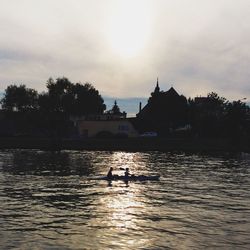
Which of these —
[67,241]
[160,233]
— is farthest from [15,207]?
[160,233]

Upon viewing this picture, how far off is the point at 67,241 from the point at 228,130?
340 feet

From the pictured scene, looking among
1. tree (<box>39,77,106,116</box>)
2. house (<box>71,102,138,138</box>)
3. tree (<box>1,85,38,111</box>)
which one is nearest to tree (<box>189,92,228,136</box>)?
house (<box>71,102,138,138</box>)

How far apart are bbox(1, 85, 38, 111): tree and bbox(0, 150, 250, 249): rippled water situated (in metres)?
107

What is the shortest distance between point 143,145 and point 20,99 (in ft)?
213

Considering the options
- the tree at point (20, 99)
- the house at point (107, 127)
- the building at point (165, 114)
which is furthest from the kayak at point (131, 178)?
the tree at point (20, 99)

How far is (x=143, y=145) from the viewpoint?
11712cm

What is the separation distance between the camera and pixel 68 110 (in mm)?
158750

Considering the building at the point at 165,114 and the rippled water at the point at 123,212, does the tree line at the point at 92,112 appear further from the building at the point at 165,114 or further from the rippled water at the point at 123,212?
the rippled water at the point at 123,212

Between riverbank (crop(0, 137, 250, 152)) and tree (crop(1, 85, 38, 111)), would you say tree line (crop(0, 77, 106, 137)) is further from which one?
riverbank (crop(0, 137, 250, 152))

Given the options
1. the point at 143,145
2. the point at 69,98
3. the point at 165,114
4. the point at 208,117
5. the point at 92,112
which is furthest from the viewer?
the point at 92,112

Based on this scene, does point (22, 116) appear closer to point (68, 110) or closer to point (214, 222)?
point (68, 110)

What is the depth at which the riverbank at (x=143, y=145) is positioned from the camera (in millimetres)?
115312

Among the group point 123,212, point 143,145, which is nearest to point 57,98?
point 143,145

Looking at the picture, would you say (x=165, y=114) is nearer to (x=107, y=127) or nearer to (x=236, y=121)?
(x=107, y=127)
